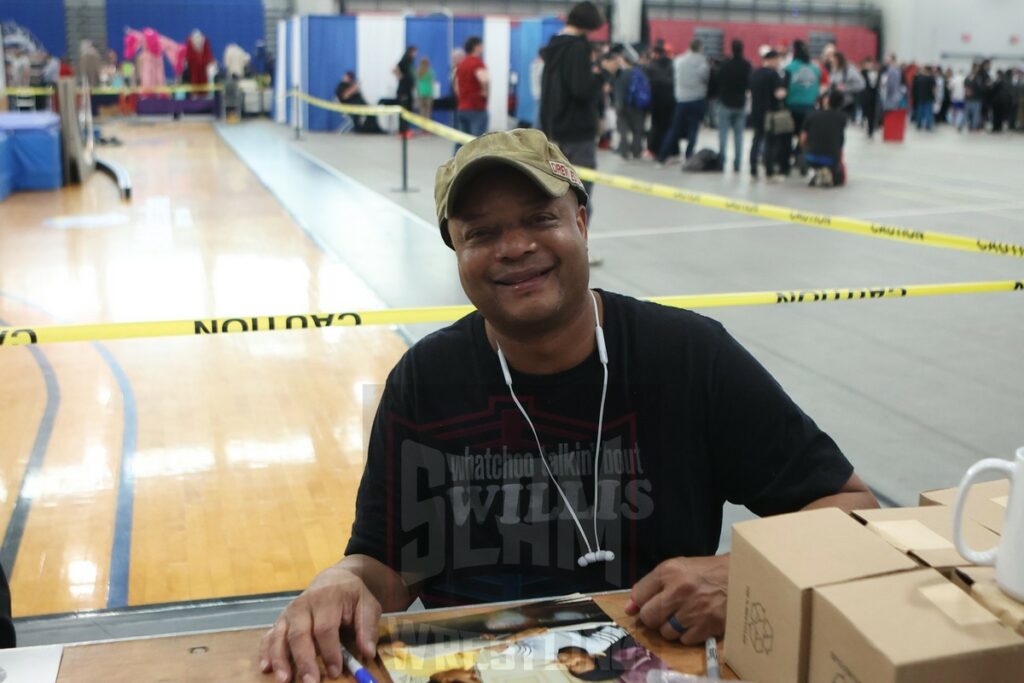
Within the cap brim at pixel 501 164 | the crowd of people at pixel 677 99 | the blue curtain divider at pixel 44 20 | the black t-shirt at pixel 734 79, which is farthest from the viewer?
the blue curtain divider at pixel 44 20

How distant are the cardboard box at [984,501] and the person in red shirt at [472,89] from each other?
46.8 ft

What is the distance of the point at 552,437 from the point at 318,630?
52cm

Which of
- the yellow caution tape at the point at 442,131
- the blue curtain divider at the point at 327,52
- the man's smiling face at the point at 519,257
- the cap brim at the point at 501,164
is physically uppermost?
the blue curtain divider at the point at 327,52

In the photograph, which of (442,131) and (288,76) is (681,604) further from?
(288,76)

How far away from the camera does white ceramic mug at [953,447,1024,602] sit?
101cm

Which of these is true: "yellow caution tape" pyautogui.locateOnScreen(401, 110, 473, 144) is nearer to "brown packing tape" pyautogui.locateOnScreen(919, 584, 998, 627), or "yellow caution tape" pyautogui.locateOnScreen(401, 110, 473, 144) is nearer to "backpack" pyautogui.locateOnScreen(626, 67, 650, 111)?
"backpack" pyautogui.locateOnScreen(626, 67, 650, 111)

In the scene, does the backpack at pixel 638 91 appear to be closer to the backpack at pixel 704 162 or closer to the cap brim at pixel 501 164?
the backpack at pixel 704 162

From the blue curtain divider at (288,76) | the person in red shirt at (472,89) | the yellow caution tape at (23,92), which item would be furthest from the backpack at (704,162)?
the yellow caution tape at (23,92)

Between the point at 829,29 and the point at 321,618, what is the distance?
36.4 metres

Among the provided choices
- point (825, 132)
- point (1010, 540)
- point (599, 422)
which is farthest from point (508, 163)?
point (825, 132)

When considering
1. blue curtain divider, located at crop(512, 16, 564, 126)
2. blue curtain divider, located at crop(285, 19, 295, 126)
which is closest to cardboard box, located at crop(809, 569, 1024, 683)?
blue curtain divider, located at crop(512, 16, 564, 126)

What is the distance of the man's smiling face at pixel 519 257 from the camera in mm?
1680

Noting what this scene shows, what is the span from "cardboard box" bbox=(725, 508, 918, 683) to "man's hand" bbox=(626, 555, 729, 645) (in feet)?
0.35

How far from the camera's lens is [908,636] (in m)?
0.95
